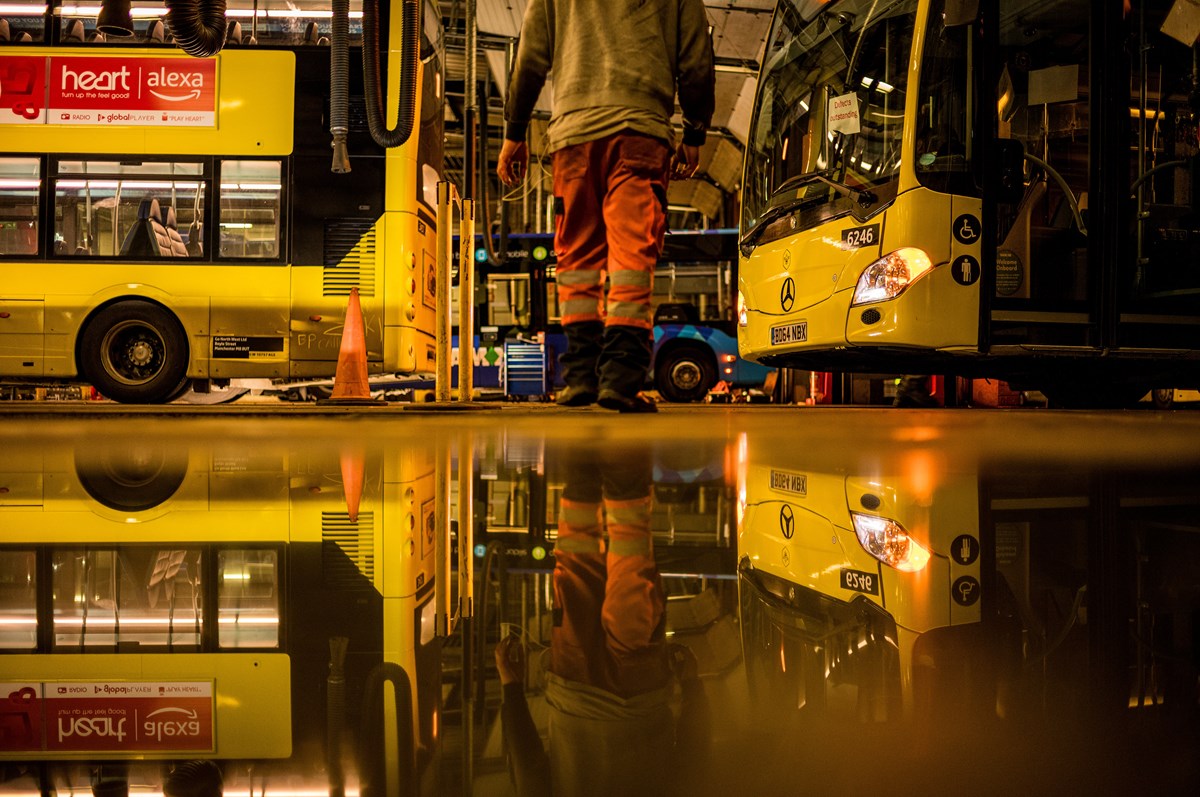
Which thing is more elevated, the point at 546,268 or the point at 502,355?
the point at 546,268

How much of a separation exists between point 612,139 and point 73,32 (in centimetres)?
565

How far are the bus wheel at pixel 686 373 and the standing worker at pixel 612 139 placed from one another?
7.88 meters

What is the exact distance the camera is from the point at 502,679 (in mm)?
481

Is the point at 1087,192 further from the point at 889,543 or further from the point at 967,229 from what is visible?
the point at 889,543

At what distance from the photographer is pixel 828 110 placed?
184 inches

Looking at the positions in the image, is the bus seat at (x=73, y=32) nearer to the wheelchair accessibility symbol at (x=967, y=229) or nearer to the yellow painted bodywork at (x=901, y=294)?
the yellow painted bodywork at (x=901, y=294)

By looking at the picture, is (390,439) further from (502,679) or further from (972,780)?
(972,780)

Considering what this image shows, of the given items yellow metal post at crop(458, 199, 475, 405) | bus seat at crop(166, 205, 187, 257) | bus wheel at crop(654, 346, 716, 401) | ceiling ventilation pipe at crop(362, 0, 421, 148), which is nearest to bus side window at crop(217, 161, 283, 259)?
bus seat at crop(166, 205, 187, 257)

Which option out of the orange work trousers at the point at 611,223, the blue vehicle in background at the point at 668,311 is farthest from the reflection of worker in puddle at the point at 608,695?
the blue vehicle in background at the point at 668,311

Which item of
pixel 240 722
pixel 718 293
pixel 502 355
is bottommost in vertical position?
pixel 240 722

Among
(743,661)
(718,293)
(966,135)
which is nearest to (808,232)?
(966,135)

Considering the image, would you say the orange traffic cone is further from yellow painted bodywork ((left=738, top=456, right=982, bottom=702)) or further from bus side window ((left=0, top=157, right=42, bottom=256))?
yellow painted bodywork ((left=738, top=456, right=982, bottom=702))

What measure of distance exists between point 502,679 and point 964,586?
0.42 metres

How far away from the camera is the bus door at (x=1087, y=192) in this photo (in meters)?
4.25
